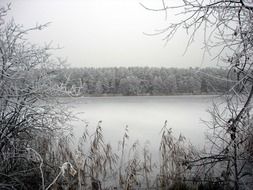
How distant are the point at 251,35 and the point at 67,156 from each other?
15.5 ft

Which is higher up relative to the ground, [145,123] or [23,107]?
[23,107]

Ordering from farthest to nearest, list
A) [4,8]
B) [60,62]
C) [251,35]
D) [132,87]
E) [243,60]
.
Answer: [132,87] → [60,62] → [4,8] → [243,60] → [251,35]

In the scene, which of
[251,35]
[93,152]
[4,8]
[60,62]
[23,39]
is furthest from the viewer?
[93,152]

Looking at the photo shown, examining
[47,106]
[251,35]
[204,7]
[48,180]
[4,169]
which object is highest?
[204,7]

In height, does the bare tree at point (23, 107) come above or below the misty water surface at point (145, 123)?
above

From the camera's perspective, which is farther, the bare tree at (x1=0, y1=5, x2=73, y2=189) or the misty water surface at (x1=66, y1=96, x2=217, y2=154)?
the misty water surface at (x1=66, y1=96, x2=217, y2=154)

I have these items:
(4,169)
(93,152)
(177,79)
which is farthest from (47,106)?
(177,79)

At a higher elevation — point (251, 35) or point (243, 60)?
point (251, 35)

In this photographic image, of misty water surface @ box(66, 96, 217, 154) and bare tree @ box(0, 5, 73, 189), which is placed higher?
bare tree @ box(0, 5, 73, 189)

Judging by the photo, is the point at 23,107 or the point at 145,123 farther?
the point at 145,123

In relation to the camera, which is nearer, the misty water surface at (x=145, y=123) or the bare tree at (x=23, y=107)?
the bare tree at (x=23, y=107)

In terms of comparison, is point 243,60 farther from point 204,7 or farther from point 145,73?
point 145,73

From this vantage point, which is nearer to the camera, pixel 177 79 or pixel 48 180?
pixel 48 180

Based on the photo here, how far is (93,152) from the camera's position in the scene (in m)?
5.48
